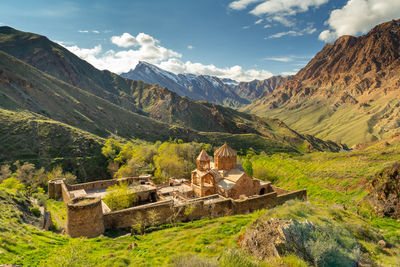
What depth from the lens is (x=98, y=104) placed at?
99.9 m

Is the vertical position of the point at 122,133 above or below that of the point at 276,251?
above

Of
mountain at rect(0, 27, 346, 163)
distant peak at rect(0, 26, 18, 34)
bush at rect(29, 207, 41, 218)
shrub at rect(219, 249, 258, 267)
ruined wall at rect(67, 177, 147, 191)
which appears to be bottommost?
ruined wall at rect(67, 177, 147, 191)

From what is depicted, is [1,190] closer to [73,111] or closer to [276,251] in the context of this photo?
[276,251]

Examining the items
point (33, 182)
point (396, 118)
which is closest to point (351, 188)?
point (33, 182)

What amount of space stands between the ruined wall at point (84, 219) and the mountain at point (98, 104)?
160 ft

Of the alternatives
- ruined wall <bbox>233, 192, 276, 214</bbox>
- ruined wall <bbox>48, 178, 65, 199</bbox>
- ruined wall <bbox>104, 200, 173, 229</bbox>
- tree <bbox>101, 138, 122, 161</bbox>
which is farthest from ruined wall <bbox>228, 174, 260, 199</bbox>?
tree <bbox>101, 138, 122, 161</bbox>

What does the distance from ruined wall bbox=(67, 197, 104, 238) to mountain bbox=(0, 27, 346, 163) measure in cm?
4871

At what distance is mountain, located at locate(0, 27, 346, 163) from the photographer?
75.7 meters

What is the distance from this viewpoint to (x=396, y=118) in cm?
18812

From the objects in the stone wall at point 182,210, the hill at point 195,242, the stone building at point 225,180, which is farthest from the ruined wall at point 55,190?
the stone building at point 225,180

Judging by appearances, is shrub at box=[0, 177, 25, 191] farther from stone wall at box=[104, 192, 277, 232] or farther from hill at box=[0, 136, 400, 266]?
stone wall at box=[104, 192, 277, 232]

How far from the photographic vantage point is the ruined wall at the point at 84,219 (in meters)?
15.3

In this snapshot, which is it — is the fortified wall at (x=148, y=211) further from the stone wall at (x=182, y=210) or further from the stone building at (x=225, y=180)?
the stone building at (x=225, y=180)

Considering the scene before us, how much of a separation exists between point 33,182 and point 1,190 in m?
21.6
